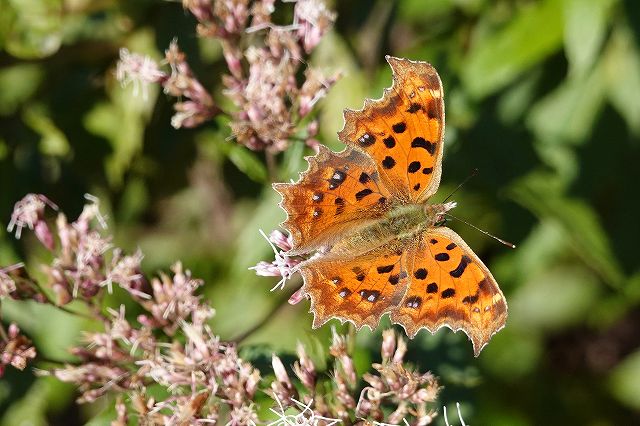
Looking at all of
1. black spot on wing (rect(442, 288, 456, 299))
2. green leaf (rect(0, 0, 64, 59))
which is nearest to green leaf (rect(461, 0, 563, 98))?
black spot on wing (rect(442, 288, 456, 299))

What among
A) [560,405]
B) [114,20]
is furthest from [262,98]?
[560,405]

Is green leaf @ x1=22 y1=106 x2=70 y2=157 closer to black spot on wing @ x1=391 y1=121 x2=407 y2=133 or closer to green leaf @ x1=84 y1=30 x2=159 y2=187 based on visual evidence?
green leaf @ x1=84 y1=30 x2=159 y2=187

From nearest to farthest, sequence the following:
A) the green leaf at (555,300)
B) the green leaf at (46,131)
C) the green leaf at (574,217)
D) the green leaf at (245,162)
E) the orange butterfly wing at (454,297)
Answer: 1. the orange butterfly wing at (454,297)
2. the green leaf at (245,162)
3. the green leaf at (574,217)
4. the green leaf at (46,131)
5. the green leaf at (555,300)

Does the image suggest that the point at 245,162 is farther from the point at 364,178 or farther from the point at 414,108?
the point at 414,108

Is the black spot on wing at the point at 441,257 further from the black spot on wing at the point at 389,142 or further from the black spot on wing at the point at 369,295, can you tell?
the black spot on wing at the point at 389,142

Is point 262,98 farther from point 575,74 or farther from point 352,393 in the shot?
point 575,74

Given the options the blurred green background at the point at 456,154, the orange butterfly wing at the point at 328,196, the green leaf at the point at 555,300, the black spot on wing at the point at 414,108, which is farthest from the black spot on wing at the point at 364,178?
the green leaf at the point at 555,300

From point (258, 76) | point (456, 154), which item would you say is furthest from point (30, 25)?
point (456, 154)
